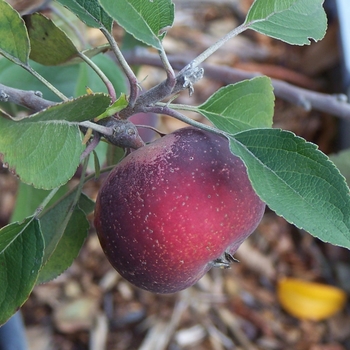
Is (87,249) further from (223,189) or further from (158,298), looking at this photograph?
(223,189)

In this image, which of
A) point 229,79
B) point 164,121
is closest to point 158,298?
point 164,121

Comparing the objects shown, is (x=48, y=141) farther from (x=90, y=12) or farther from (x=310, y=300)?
(x=310, y=300)

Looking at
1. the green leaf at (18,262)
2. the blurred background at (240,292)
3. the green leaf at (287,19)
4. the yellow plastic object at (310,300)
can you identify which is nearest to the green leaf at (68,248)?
the green leaf at (18,262)

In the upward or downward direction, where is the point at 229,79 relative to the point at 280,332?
upward

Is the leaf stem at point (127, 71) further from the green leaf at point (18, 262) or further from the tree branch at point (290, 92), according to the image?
the tree branch at point (290, 92)

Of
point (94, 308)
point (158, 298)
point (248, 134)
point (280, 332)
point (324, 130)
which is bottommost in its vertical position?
point (280, 332)

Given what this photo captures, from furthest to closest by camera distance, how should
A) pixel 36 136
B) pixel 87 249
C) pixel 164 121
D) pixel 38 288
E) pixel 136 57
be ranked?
pixel 164 121 < pixel 87 249 < pixel 38 288 < pixel 136 57 < pixel 36 136

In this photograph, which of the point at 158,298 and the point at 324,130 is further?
the point at 324,130
